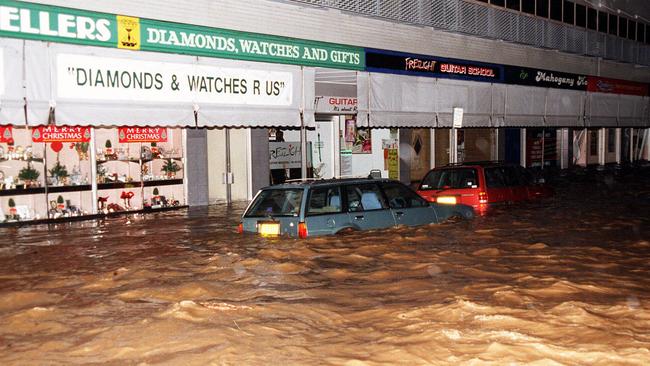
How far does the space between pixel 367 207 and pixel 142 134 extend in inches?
362

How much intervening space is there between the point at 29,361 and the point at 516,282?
18.9 feet

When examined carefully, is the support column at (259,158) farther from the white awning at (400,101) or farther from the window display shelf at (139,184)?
the white awning at (400,101)

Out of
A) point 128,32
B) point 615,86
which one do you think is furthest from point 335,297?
point 615,86

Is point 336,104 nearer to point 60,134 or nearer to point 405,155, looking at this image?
point 405,155

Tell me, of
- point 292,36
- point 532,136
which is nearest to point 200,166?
point 292,36

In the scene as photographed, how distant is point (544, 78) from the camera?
30.6 metres

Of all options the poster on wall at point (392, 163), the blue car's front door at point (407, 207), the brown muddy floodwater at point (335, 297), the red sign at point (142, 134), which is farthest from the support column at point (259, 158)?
the blue car's front door at point (407, 207)

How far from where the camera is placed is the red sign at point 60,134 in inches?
653

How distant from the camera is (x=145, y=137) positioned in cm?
1897

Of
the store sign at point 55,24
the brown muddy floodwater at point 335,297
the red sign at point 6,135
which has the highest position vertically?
the store sign at point 55,24

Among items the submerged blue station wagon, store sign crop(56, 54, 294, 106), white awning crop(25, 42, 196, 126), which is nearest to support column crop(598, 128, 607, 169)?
store sign crop(56, 54, 294, 106)

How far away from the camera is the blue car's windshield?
11266 millimetres

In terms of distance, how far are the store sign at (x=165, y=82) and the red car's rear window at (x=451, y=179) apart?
4797mm

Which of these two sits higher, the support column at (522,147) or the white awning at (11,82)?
the white awning at (11,82)
